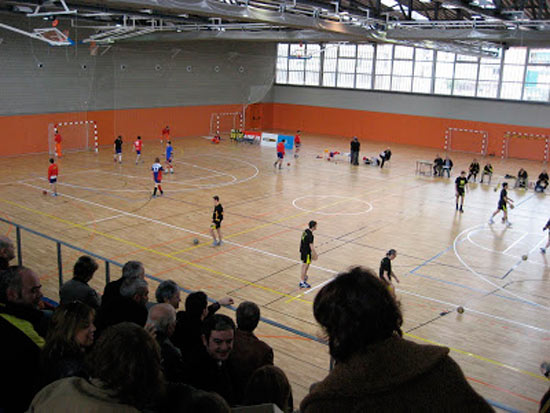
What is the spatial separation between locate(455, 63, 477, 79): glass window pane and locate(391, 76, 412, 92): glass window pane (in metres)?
3.80

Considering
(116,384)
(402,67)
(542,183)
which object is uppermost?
(402,67)

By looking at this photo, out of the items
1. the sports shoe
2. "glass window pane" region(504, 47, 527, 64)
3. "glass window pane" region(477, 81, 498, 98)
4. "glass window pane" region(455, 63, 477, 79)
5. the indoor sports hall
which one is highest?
"glass window pane" region(504, 47, 527, 64)

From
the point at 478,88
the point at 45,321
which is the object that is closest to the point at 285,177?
the point at 478,88

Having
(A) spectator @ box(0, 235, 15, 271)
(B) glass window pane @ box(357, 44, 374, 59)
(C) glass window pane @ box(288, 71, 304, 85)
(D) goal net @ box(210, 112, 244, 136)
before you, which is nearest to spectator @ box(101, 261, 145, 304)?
(A) spectator @ box(0, 235, 15, 271)

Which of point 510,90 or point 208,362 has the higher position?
point 510,90

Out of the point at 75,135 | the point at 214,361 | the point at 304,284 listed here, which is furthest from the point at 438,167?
the point at 214,361

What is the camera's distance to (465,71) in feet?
128

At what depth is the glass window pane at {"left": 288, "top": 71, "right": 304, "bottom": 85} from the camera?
158 ft

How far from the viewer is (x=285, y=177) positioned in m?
28.0

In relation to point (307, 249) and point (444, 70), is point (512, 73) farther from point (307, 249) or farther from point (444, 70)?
point (307, 249)

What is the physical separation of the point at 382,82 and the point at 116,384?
43291mm

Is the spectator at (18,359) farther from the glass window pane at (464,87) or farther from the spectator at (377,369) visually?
the glass window pane at (464,87)

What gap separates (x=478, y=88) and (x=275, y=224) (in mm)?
25748

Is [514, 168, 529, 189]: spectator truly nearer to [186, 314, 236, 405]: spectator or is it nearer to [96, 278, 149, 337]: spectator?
[96, 278, 149, 337]: spectator
